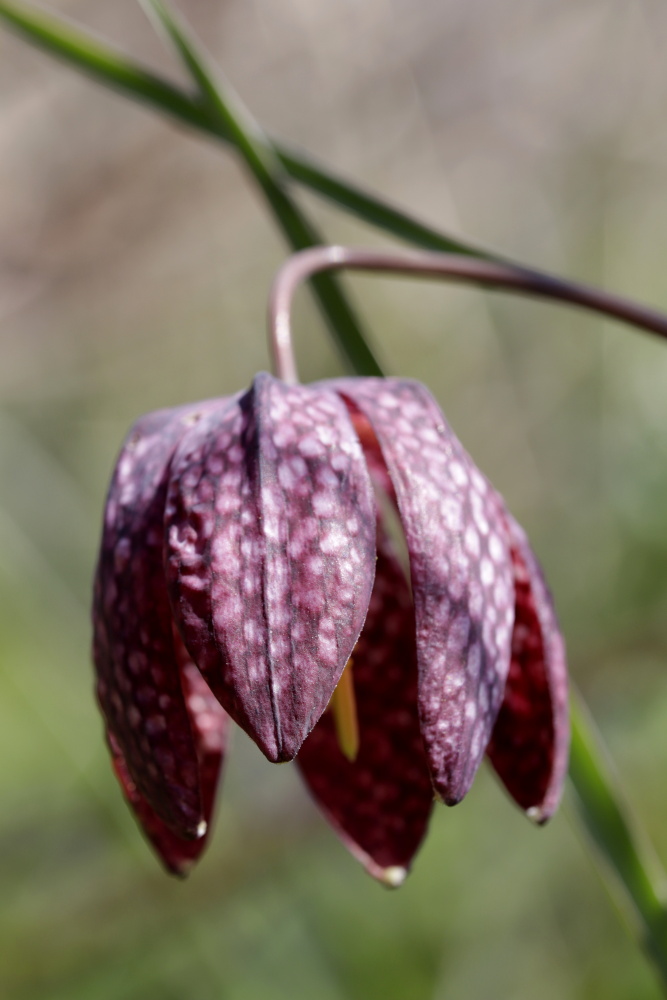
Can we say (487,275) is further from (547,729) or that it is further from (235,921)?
(235,921)

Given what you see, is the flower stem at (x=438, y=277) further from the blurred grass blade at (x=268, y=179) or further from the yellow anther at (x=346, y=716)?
the yellow anther at (x=346, y=716)

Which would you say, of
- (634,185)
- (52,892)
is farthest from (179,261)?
(52,892)

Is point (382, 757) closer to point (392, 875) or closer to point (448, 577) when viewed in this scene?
point (392, 875)

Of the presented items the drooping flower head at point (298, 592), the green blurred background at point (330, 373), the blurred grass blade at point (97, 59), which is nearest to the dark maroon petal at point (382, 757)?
the drooping flower head at point (298, 592)

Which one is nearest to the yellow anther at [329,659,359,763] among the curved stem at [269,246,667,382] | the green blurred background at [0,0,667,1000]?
the curved stem at [269,246,667,382]

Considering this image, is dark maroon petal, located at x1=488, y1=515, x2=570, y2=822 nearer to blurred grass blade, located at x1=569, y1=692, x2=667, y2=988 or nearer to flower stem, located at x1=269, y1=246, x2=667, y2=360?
blurred grass blade, located at x1=569, y1=692, x2=667, y2=988
